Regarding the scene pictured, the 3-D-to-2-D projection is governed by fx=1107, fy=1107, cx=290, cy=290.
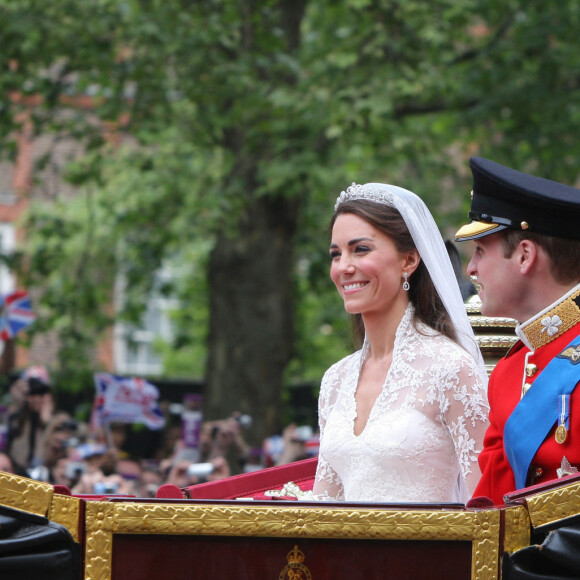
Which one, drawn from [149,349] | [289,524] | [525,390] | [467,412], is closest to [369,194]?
[467,412]

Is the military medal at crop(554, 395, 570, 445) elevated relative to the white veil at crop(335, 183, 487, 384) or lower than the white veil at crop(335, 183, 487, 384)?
lower

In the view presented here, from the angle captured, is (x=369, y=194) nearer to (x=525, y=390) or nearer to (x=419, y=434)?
(x=419, y=434)

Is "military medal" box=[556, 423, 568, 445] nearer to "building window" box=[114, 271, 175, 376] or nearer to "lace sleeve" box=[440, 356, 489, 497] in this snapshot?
"lace sleeve" box=[440, 356, 489, 497]

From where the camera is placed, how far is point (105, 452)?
7.79 meters

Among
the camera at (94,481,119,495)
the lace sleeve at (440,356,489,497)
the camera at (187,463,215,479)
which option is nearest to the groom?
the lace sleeve at (440,356,489,497)

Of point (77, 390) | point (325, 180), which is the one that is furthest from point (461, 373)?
point (77, 390)

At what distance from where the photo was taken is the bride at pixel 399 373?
3.23m

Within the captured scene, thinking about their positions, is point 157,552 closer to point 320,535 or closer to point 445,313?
point 320,535

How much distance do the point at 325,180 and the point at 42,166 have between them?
10.9 ft

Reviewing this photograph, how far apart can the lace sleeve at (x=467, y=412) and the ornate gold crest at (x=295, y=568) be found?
2.70 feet

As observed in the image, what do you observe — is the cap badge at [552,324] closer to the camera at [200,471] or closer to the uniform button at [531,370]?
the uniform button at [531,370]

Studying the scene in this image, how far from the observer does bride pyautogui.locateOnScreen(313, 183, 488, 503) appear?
3.23 m

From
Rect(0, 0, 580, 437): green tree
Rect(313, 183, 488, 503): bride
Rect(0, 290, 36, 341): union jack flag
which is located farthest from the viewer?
Rect(0, 290, 36, 341): union jack flag

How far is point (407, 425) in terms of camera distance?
128 inches
